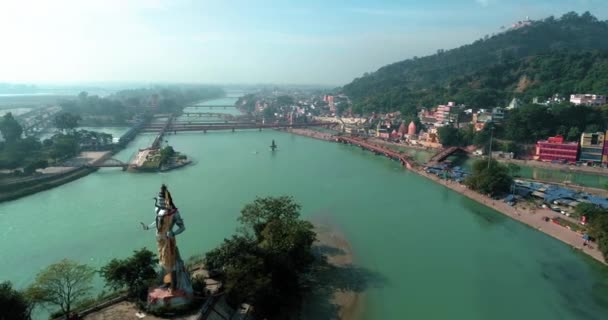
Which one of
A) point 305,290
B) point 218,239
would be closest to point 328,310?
point 305,290

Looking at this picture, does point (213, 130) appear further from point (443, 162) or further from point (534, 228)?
point (534, 228)

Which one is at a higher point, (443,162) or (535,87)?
(535,87)

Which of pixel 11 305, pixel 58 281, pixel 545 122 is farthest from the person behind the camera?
pixel 545 122

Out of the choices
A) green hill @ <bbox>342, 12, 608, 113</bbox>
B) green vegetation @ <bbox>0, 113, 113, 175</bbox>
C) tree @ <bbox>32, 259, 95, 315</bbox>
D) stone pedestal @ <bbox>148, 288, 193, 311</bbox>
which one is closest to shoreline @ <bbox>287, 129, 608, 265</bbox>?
stone pedestal @ <bbox>148, 288, 193, 311</bbox>

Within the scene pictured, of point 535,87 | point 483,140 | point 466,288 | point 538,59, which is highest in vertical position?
point 538,59

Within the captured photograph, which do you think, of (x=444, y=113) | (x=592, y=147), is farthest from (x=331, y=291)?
(x=444, y=113)

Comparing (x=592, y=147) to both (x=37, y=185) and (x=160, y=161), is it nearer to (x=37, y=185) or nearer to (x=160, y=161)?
(x=160, y=161)

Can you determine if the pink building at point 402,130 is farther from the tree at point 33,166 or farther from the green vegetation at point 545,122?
the tree at point 33,166
